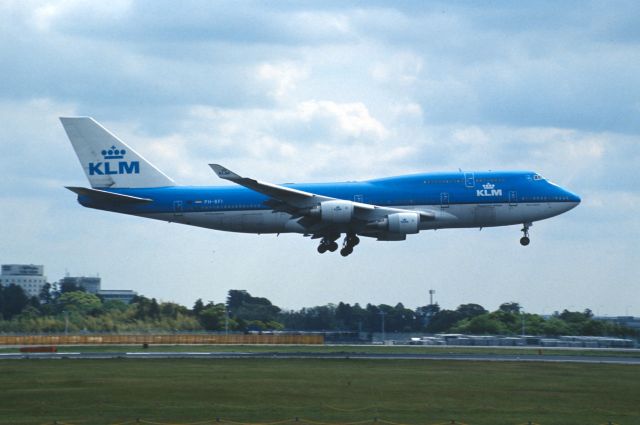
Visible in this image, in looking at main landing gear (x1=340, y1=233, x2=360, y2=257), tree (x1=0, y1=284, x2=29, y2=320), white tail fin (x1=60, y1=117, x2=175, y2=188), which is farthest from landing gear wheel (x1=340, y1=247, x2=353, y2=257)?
tree (x1=0, y1=284, x2=29, y2=320)

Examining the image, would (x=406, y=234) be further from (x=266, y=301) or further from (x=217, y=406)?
→ (x=266, y=301)

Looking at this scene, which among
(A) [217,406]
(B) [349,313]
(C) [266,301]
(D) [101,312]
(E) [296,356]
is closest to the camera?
(A) [217,406]

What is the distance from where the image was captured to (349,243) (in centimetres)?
7612

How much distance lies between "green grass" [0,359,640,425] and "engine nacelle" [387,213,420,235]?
10524 millimetres

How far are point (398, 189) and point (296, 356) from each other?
13.7m

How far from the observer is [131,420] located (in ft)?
134

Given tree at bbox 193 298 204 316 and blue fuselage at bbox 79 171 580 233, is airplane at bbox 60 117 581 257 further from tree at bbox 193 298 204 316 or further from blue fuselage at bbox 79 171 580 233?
tree at bbox 193 298 204 316

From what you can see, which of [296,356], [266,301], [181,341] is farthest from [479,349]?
[266,301]

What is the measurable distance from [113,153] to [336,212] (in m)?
18.3

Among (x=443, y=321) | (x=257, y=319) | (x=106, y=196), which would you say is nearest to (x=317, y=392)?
(x=106, y=196)

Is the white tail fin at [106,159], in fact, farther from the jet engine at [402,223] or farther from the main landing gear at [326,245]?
the jet engine at [402,223]

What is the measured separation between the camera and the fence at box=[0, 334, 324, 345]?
304 ft

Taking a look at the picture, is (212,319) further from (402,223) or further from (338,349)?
(402,223)

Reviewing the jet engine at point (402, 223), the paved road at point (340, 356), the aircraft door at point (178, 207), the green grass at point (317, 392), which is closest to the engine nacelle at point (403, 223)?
the jet engine at point (402, 223)
